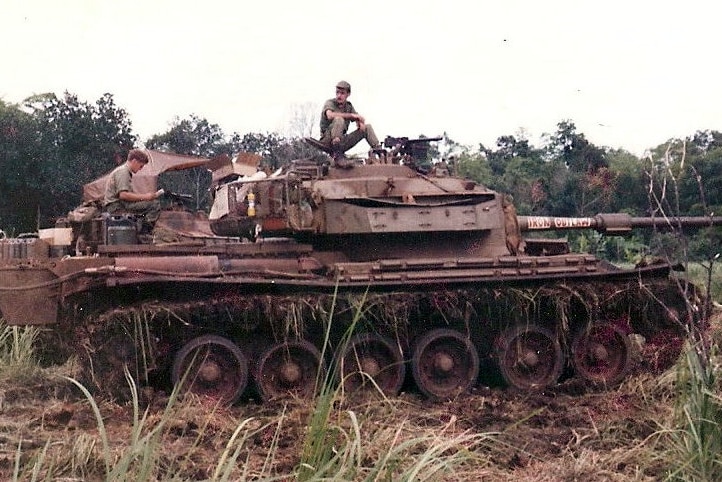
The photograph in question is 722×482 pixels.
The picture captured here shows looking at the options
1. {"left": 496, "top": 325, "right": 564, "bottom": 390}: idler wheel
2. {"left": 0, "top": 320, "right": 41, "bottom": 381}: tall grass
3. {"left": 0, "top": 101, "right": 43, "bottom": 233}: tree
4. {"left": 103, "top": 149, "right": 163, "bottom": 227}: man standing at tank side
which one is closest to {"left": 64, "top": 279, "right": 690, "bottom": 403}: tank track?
{"left": 496, "top": 325, "right": 564, "bottom": 390}: idler wheel

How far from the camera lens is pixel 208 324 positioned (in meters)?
8.20

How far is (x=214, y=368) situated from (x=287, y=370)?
68 centimetres

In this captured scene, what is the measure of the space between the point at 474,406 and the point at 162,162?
9889mm

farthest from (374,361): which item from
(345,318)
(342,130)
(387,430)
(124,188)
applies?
(124,188)

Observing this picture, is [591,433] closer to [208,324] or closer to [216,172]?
[208,324]

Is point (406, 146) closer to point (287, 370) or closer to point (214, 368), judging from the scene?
point (287, 370)

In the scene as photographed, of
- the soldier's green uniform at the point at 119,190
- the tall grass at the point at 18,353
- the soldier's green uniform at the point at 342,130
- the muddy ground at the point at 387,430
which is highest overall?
the soldier's green uniform at the point at 342,130

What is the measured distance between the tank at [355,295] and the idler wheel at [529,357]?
0.02 m

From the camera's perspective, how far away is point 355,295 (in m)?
8.17

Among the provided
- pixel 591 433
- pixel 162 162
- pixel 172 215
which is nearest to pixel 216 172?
pixel 172 215

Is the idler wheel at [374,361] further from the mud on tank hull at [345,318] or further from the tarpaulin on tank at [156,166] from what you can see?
the tarpaulin on tank at [156,166]

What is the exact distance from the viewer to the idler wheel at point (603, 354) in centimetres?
918

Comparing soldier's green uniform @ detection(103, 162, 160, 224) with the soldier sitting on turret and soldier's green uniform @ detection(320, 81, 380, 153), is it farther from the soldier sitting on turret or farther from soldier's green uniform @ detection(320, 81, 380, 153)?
soldier's green uniform @ detection(320, 81, 380, 153)

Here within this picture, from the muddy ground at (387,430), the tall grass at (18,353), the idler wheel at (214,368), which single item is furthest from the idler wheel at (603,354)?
the tall grass at (18,353)
